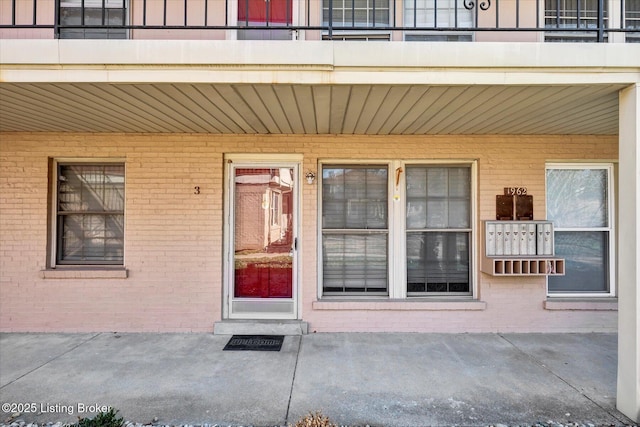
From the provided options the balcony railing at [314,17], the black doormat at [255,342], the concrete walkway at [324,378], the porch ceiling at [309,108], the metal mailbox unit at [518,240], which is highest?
the balcony railing at [314,17]

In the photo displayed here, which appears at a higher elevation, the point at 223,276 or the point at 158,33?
the point at 158,33

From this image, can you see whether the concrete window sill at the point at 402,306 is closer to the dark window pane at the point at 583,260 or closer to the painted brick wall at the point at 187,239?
the painted brick wall at the point at 187,239

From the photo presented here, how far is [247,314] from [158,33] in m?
3.85

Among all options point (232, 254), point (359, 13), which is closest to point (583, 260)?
point (359, 13)

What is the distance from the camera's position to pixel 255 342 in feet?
14.5

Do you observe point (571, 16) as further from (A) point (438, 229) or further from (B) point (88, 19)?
(B) point (88, 19)

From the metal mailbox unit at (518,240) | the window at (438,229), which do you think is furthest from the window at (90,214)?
the metal mailbox unit at (518,240)

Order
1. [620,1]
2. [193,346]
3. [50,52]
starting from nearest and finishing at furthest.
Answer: [50,52] → [193,346] → [620,1]

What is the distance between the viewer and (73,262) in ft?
16.3

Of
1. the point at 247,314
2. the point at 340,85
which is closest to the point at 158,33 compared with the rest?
the point at 340,85

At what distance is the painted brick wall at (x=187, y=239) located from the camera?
4.74 m

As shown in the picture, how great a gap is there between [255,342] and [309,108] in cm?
289

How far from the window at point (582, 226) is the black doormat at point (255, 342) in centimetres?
384

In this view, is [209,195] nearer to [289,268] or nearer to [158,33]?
[289,268]
